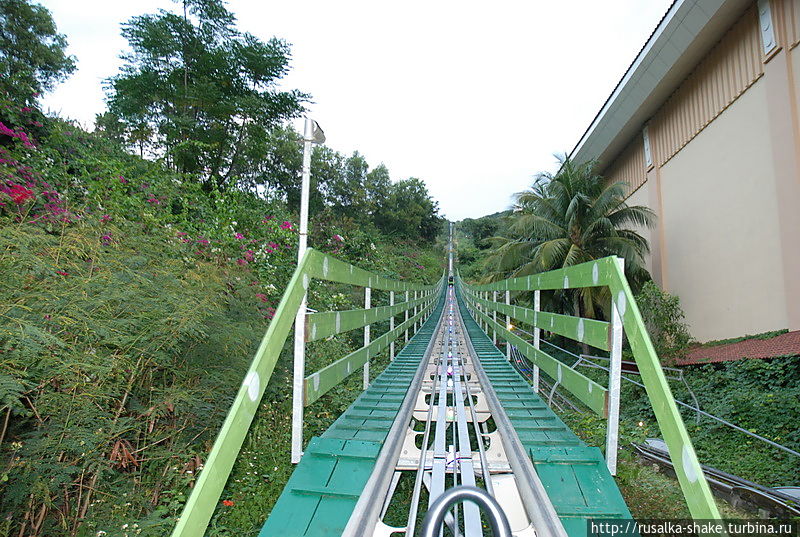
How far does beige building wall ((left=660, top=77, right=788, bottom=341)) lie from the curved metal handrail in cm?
1000

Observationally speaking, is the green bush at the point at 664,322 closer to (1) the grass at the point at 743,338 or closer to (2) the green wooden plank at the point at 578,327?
(1) the grass at the point at 743,338

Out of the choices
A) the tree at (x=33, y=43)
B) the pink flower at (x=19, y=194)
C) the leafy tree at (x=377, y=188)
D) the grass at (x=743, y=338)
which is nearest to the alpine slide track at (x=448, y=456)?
the pink flower at (x=19, y=194)

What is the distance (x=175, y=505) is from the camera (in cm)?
241

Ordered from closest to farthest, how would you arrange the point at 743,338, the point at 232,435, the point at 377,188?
1. the point at 232,435
2. the point at 743,338
3. the point at 377,188

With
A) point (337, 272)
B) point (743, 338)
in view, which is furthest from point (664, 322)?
point (337, 272)

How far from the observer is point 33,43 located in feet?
52.3

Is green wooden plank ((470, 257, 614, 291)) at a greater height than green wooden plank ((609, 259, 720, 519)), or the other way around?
green wooden plank ((470, 257, 614, 291))

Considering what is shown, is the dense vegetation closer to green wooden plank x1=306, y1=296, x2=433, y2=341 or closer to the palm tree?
green wooden plank x1=306, y1=296, x2=433, y2=341

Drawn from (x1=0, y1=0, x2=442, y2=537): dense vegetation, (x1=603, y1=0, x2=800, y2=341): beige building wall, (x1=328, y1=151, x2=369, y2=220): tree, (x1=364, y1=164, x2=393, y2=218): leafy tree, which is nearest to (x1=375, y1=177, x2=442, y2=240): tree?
(x1=364, y1=164, x2=393, y2=218): leafy tree

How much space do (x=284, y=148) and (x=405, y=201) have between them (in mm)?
16704

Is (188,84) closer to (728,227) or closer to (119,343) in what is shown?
(119,343)

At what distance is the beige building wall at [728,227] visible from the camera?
339 inches

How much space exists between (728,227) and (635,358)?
10.5 meters

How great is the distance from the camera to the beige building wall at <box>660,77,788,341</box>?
339 inches
